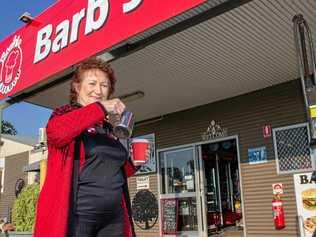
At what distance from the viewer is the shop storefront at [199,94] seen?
5.06 m

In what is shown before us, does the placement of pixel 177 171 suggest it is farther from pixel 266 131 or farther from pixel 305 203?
pixel 305 203

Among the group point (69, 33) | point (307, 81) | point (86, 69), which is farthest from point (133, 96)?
A: point (86, 69)

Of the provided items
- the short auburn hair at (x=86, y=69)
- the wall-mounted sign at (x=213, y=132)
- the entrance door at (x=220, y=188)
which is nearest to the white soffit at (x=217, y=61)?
the wall-mounted sign at (x=213, y=132)

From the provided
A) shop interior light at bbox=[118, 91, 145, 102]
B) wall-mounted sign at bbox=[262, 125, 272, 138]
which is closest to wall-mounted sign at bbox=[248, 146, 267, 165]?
wall-mounted sign at bbox=[262, 125, 272, 138]

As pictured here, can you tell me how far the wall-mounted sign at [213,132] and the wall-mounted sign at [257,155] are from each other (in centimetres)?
67

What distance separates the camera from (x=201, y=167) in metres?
8.54

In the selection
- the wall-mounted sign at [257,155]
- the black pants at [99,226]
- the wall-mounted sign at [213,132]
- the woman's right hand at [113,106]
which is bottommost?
the black pants at [99,226]

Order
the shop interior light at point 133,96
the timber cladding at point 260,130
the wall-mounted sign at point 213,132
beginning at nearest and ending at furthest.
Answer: the timber cladding at point 260,130 → the shop interior light at point 133,96 → the wall-mounted sign at point 213,132

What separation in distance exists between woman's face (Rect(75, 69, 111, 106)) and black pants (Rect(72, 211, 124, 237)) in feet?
1.90

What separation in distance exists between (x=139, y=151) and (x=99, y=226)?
2.44 feet

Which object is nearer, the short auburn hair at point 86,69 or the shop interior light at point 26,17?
the short auburn hair at point 86,69

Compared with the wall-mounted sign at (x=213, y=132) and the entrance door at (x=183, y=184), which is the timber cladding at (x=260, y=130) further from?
the entrance door at (x=183, y=184)

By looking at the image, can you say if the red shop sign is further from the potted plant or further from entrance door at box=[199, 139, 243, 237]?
entrance door at box=[199, 139, 243, 237]

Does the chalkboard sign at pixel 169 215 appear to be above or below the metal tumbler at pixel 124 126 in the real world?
below
